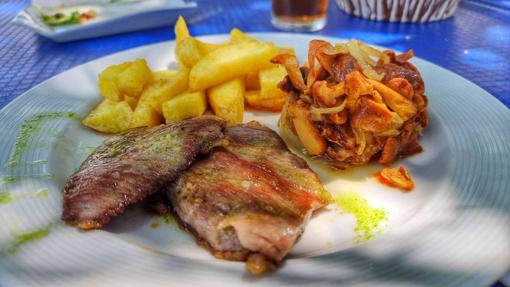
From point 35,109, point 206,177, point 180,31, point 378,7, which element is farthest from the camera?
point 378,7

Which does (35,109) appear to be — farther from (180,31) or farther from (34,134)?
(180,31)

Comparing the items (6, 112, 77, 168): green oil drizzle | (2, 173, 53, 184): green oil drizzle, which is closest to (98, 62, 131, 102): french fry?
(6, 112, 77, 168): green oil drizzle

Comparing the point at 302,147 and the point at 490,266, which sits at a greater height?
the point at 490,266

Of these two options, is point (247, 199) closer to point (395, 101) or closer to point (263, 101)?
point (395, 101)

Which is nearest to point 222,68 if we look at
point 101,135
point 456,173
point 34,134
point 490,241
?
point 101,135

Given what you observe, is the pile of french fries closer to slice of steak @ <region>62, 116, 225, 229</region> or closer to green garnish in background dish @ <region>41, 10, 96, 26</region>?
slice of steak @ <region>62, 116, 225, 229</region>

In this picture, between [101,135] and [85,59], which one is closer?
[101,135]

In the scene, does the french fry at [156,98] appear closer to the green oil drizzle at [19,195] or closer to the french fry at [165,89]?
the french fry at [165,89]

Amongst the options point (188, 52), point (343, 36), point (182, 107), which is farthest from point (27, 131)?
point (343, 36)
